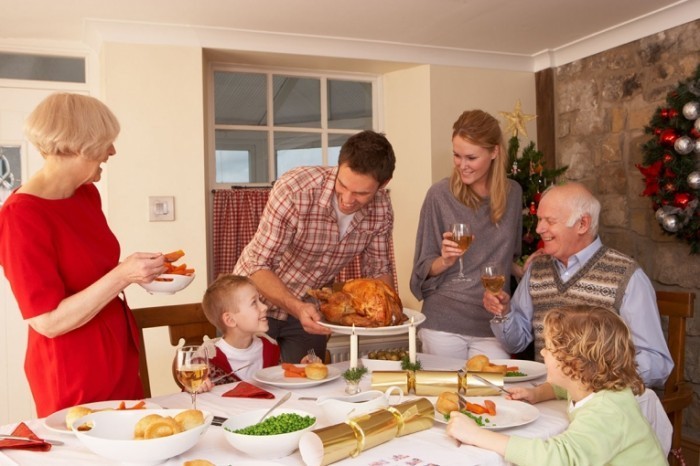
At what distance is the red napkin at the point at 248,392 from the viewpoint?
6.46 feet

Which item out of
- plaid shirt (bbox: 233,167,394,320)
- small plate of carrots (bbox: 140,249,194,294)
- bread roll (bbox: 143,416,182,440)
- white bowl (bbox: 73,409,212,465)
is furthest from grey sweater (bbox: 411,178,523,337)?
bread roll (bbox: 143,416,182,440)

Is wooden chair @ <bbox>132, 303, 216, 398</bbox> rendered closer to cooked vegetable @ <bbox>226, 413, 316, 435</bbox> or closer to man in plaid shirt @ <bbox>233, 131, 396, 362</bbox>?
man in plaid shirt @ <bbox>233, 131, 396, 362</bbox>

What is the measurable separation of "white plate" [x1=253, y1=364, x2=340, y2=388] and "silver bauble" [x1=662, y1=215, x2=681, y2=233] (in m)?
2.18

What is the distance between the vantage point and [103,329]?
77.5 inches

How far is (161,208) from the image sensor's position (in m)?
4.09

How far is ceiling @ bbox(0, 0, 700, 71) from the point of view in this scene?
367cm

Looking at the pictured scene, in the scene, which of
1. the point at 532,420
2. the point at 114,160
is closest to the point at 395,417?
the point at 532,420

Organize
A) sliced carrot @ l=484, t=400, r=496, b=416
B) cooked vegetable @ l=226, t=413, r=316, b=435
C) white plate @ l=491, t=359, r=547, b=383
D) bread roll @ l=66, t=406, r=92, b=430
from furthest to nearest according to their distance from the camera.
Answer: white plate @ l=491, t=359, r=547, b=383, sliced carrot @ l=484, t=400, r=496, b=416, bread roll @ l=66, t=406, r=92, b=430, cooked vegetable @ l=226, t=413, r=316, b=435

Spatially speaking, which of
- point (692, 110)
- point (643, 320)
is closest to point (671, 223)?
point (692, 110)

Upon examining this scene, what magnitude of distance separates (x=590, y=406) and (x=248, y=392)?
3.05 feet

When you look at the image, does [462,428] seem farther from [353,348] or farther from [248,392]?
[248,392]

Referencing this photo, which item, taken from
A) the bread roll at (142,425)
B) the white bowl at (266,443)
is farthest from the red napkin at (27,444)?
the white bowl at (266,443)

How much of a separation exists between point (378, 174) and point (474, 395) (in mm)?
862

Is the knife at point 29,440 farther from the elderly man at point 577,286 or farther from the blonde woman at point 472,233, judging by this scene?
the blonde woman at point 472,233
